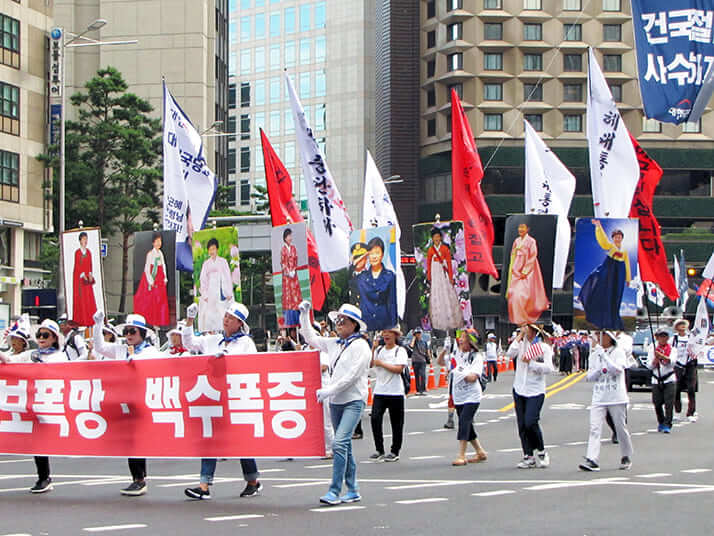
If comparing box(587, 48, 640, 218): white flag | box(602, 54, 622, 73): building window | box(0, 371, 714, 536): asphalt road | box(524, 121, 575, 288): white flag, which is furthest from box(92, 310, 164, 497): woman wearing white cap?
box(602, 54, 622, 73): building window

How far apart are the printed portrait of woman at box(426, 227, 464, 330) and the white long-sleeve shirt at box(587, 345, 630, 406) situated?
16.4ft

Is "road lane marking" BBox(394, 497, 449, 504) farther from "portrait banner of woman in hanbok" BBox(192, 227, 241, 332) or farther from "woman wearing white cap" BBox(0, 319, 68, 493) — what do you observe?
"portrait banner of woman in hanbok" BBox(192, 227, 241, 332)

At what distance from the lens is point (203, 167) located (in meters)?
20.8

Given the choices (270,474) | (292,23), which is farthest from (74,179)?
(292,23)

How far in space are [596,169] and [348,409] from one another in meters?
11.2

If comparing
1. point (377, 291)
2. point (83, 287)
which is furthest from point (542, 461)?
point (83, 287)

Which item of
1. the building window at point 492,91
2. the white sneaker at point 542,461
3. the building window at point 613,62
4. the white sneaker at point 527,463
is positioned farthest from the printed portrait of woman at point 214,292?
the building window at point 613,62

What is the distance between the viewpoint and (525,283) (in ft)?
59.3

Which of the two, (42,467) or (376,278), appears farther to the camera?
(376,278)

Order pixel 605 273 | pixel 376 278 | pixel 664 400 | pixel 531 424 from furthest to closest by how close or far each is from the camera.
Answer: pixel 664 400 → pixel 376 278 → pixel 605 273 → pixel 531 424

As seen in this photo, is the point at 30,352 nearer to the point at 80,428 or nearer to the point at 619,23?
the point at 80,428

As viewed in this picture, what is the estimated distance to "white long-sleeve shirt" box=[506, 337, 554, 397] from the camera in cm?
1413

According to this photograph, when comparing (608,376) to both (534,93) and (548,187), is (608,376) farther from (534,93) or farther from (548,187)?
(534,93)

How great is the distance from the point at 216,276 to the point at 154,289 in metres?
0.92
